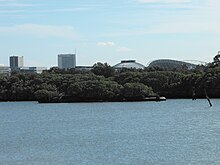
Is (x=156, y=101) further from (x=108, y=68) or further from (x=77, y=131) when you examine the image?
(x=77, y=131)

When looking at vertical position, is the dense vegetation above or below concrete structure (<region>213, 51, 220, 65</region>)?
below

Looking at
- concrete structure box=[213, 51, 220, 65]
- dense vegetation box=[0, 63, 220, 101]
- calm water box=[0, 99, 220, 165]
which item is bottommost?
calm water box=[0, 99, 220, 165]

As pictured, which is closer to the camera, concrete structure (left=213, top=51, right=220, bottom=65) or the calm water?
the calm water

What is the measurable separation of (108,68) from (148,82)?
2856cm

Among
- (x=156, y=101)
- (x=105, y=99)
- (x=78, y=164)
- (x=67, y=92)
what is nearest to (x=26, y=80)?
(x=67, y=92)

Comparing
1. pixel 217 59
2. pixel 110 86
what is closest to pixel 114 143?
pixel 110 86

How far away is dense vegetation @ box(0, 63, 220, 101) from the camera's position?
108 meters

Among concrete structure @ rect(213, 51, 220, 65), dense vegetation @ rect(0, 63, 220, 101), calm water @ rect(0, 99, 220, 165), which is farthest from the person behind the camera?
concrete structure @ rect(213, 51, 220, 65)

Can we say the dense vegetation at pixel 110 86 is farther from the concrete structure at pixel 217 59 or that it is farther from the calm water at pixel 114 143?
the calm water at pixel 114 143

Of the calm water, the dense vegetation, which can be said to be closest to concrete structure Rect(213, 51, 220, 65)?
the dense vegetation

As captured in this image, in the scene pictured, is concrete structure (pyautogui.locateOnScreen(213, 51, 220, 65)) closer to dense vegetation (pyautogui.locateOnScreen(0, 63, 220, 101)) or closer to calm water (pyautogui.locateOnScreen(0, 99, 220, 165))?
dense vegetation (pyautogui.locateOnScreen(0, 63, 220, 101))

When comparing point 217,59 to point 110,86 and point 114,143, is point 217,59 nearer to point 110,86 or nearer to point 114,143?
point 110,86

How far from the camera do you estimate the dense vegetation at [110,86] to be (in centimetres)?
10844

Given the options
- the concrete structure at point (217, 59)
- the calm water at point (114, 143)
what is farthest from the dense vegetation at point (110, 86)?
the calm water at point (114, 143)
